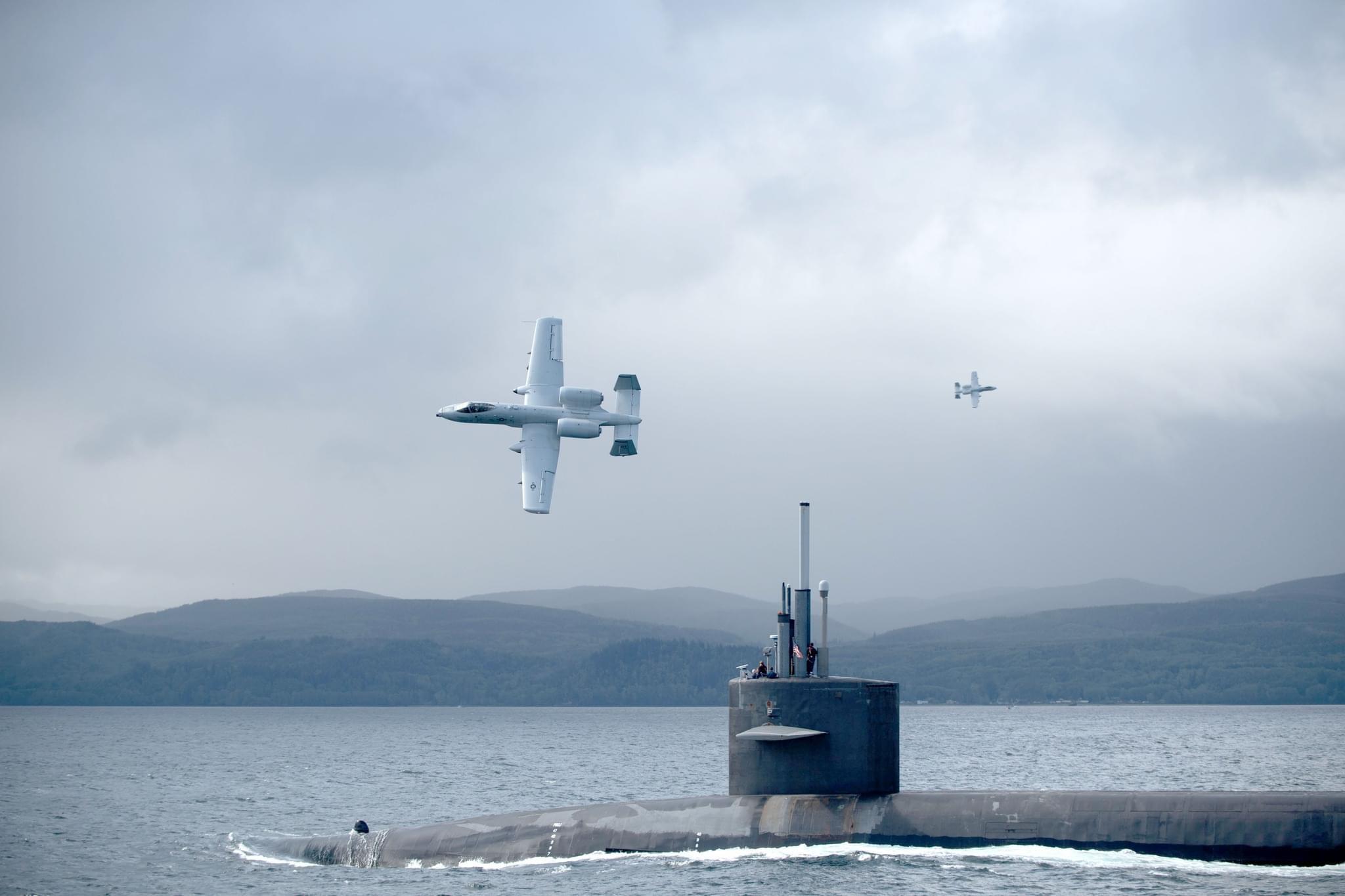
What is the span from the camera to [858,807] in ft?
94.2

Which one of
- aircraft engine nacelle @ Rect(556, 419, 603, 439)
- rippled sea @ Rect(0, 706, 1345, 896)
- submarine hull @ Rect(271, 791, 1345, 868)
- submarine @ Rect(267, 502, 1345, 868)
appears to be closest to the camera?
submarine hull @ Rect(271, 791, 1345, 868)

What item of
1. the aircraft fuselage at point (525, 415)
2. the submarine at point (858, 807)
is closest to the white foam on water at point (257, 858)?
the submarine at point (858, 807)

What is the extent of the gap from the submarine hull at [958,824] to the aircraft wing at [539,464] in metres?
Result: 10.8

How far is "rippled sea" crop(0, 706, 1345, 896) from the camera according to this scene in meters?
28.6

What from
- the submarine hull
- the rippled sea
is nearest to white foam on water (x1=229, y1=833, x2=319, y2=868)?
the rippled sea

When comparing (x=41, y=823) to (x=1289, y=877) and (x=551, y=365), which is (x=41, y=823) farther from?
(x=1289, y=877)

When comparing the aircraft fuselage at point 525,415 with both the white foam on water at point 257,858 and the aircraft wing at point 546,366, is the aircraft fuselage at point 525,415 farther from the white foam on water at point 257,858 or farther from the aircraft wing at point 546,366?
the white foam on water at point 257,858

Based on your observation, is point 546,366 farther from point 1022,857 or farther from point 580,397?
point 1022,857

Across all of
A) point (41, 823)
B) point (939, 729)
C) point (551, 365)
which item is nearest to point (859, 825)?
point (551, 365)

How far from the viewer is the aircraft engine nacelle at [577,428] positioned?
1651 inches

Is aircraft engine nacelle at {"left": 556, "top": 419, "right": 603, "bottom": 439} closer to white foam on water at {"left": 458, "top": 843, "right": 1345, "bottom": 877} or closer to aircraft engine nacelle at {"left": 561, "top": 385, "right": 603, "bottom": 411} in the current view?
aircraft engine nacelle at {"left": 561, "top": 385, "right": 603, "bottom": 411}

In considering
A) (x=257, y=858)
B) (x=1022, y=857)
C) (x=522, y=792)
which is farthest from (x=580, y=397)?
(x=522, y=792)

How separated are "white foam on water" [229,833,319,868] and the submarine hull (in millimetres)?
7178

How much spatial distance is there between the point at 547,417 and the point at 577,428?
1.20 metres
